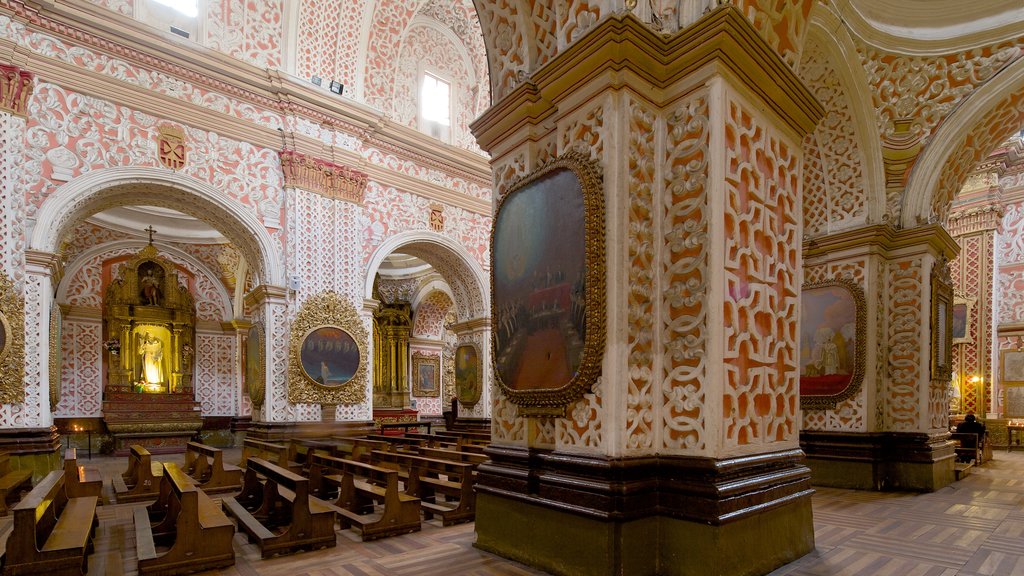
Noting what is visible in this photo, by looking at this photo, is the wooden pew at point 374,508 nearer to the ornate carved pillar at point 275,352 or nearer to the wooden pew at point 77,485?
the wooden pew at point 77,485

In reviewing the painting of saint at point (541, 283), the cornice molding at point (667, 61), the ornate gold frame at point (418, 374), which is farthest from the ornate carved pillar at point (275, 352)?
the ornate gold frame at point (418, 374)

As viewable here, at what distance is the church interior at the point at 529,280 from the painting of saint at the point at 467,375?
146 millimetres

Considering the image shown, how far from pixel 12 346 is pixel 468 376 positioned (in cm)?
830

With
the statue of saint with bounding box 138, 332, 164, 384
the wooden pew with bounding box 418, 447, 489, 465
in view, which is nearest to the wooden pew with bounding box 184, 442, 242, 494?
the wooden pew with bounding box 418, 447, 489, 465

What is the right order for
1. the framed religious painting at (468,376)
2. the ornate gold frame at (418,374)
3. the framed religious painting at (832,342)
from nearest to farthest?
the framed religious painting at (832,342) < the framed religious painting at (468,376) < the ornate gold frame at (418,374)

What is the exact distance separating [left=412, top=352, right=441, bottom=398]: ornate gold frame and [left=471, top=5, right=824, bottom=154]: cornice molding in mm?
16871

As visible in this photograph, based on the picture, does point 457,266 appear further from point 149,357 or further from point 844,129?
point 844,129

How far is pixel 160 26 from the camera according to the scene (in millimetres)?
8789

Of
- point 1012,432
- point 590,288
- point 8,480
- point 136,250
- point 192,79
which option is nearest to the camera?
point 590,288

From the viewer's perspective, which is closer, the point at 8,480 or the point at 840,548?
the point at 840,548

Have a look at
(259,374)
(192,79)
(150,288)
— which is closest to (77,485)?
(259,374)

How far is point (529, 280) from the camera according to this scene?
3.37 meters

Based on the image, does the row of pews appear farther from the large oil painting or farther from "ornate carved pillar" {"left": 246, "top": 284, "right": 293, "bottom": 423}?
the large oil painting

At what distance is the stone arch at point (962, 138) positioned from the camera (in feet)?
20.1
